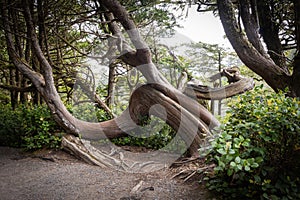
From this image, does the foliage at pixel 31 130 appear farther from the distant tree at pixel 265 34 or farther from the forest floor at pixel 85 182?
the distant tree at pixel 265 34

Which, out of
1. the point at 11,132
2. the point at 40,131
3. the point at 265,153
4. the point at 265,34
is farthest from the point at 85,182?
the point at 265,34

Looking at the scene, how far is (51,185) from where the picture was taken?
2.67m

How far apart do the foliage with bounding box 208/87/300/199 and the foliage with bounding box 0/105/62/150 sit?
304 centimetres

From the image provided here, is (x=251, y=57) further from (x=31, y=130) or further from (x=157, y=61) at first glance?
(x=31, y=130)

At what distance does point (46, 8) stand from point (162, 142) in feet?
12.5

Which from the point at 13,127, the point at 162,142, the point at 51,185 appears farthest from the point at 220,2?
the point at 13,127

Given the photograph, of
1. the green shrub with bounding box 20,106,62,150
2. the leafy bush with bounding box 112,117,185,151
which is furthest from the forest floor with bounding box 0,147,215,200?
the leafy bush with bounding box 112,117,185,151

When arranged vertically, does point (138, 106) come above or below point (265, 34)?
below

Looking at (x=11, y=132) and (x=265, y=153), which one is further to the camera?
(x=11, y=132)

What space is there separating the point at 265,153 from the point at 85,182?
1.98 metres

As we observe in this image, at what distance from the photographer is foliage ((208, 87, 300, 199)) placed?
5.88 feet

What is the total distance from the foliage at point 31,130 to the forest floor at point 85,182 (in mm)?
423

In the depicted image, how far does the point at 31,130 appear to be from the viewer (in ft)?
13.7

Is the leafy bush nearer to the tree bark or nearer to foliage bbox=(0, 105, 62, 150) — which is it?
foliage bbox=(0, 105, 62, 150)
